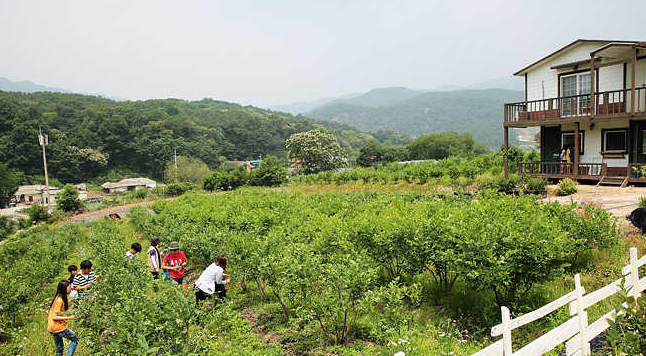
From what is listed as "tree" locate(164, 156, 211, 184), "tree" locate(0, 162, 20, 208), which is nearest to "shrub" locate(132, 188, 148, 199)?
"tree" locate(164, 156, 211, 184)

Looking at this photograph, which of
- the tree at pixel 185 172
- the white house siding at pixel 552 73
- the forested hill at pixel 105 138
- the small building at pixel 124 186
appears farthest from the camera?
the forested hill at pixel 105 138

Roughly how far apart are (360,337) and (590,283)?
3.87 metres

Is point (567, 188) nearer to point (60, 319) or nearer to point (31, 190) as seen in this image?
point (60, 319)

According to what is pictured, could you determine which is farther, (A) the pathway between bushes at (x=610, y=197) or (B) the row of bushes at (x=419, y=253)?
(A) the pathway between bushes at (x=610, y=197)

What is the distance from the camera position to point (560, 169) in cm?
1688

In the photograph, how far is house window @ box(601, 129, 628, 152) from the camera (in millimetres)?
16219

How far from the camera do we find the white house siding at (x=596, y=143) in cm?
1625

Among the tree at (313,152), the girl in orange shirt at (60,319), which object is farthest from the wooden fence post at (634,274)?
the tree at (313,152)

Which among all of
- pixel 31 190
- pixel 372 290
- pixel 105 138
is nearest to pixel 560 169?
pixel 372 290

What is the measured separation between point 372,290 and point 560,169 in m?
14.3

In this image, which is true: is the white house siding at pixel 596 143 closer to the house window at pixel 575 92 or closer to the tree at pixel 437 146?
the house window at pixel 575 92

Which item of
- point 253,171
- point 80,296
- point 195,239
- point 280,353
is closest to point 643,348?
point 280,353

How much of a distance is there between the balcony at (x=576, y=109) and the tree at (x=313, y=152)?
3997 centimetres

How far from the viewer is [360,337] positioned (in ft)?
20.0
